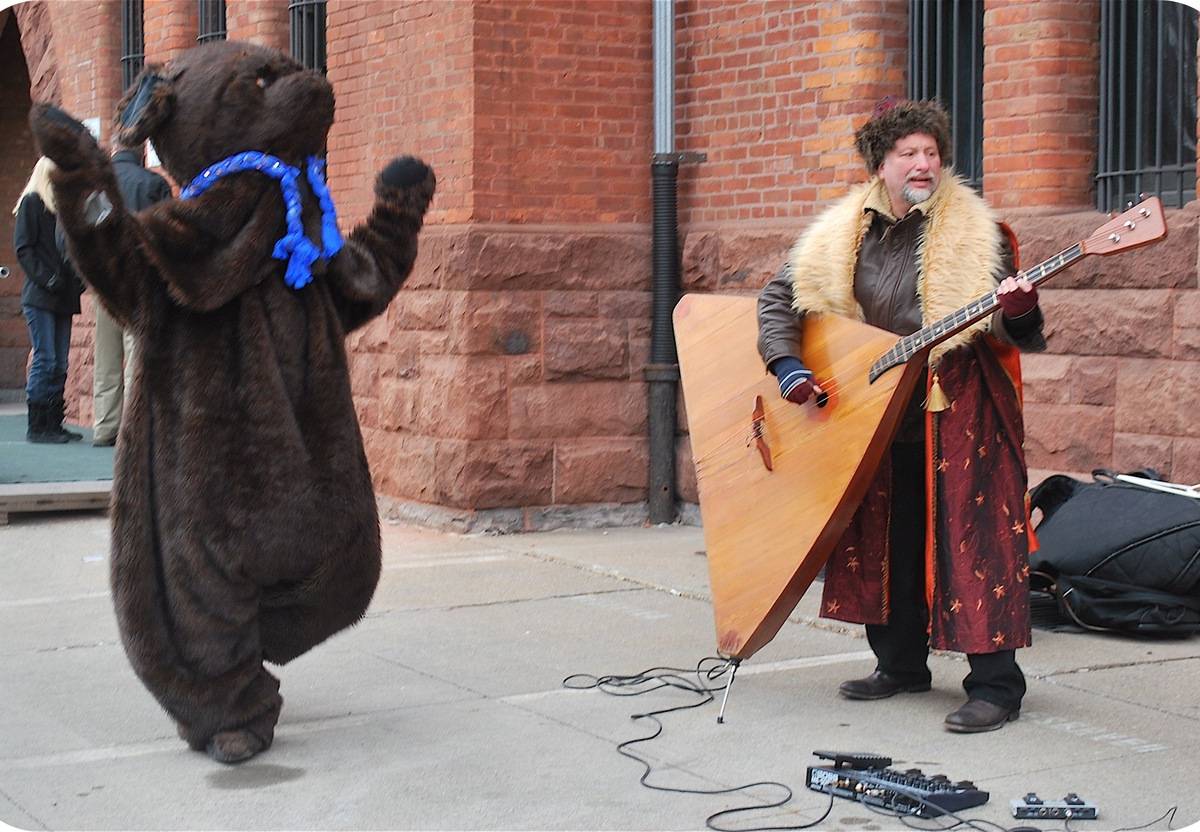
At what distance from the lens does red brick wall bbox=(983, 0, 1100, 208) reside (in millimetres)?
7547

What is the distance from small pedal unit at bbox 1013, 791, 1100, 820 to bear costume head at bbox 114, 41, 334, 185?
8.86ft

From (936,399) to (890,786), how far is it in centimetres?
127

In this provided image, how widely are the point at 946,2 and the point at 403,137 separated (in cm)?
305

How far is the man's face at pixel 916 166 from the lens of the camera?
17.3ft

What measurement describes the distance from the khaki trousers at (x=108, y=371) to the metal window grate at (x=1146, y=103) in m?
6.62

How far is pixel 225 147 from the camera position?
502 cm

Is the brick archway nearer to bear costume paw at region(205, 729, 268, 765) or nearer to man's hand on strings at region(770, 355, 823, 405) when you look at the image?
bear costume paw at region(205, 729, 268, 765)

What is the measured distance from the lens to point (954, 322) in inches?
194

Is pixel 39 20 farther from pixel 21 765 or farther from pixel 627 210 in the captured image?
pixel 21 765

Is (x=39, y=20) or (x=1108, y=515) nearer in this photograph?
(x=1108, y=515)

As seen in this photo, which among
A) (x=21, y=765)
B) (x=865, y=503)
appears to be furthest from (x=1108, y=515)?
(x=21, y=765)

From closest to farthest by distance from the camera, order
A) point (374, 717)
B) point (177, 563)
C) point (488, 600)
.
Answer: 1. point (177, 563)
2. point (374, 717)
3. point (488, 600)

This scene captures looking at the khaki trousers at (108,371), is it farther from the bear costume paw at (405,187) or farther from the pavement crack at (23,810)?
the pavement crack at (23,810)

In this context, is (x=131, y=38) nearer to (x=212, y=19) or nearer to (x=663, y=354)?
(x=212, y=19)
